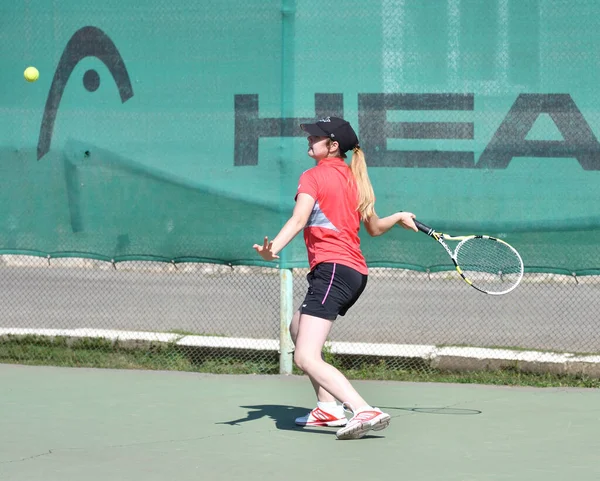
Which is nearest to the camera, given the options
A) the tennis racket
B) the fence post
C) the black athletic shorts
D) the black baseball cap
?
the black athletic shorts

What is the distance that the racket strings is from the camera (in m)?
6.60

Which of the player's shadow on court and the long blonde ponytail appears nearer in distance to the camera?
the long blonde ponytail

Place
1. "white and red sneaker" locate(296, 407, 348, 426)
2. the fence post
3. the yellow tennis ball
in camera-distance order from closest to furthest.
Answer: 1. "white and red sneaker" locate(296, 407, 348, 426)
2. the fence post
3. the yellow tennis ball

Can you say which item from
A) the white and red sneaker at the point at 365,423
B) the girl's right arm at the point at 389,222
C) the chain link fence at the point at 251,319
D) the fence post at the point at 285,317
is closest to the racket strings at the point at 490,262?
the chain link fence at the point at 251,319

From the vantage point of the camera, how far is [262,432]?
534 cm

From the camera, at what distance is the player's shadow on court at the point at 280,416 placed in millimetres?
5430

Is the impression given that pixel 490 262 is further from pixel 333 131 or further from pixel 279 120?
pixel 333 131

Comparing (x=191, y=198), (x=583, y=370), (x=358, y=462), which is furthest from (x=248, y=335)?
(x=358, y=462)

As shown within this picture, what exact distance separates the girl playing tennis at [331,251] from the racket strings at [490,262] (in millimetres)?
1327

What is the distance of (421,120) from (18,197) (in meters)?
2.82

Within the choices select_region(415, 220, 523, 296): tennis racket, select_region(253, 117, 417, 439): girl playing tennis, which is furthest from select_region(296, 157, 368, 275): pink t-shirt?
select_region(415, 220, 523, 296): tennis racket

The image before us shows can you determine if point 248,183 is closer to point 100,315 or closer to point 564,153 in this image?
point 564,153

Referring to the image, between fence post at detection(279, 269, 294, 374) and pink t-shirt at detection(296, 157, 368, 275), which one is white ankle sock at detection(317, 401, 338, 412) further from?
fence post at detection(279, 269, 294, 374)

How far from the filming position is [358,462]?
4699 mm
